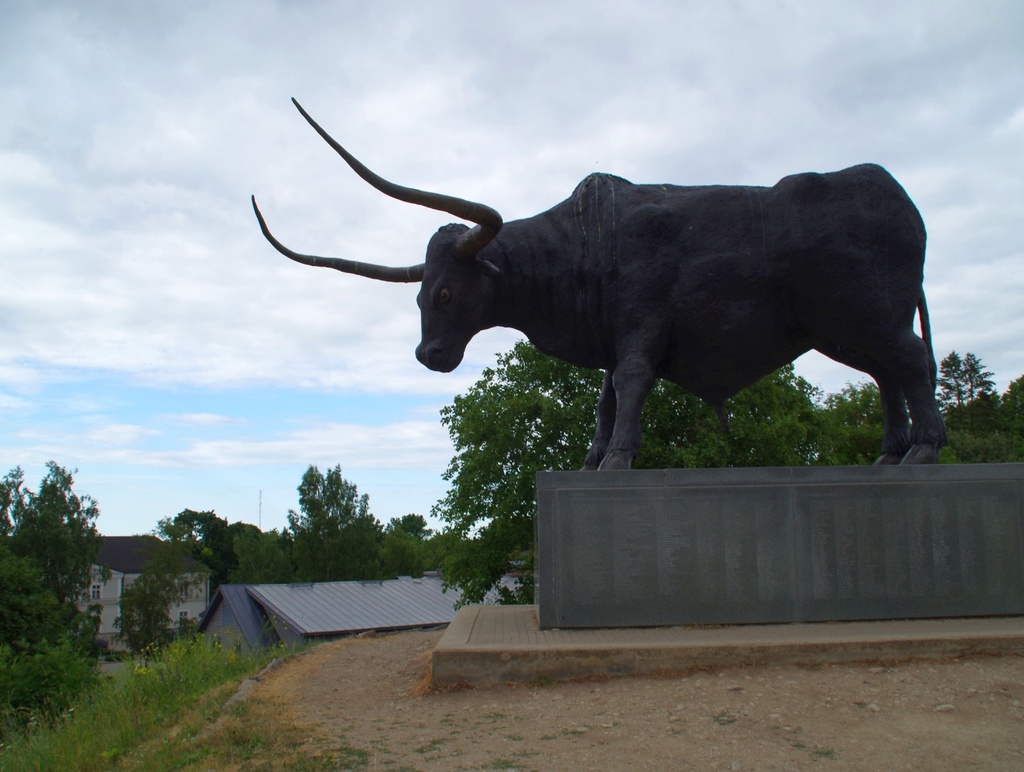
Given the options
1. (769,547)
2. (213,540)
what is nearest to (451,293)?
(769,547)

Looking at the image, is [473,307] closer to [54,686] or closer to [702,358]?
[702,358]

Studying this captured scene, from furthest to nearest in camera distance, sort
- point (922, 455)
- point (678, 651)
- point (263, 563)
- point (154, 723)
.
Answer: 1. point (263, 563)
2. point (922, 455)
3. point (154, 723)
4. point (678, 651)

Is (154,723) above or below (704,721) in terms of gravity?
below

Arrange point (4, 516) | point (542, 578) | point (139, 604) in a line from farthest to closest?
1. point (139, 604)
2. point (4, 516)
3. point (542, 578)

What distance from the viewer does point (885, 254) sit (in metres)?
7.66

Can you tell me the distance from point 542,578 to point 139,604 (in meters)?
46.1

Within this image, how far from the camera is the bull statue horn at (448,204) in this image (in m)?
6.49

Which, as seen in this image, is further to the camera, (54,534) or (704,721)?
(54,534)

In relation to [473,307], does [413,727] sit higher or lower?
lower

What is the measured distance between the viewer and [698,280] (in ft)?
24.9

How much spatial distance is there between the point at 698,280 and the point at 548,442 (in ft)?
46.4

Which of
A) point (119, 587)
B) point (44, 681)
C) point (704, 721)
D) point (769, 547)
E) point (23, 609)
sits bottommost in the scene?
Result: point (119, 587)

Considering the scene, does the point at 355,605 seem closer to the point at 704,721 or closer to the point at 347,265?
the point at 347,265

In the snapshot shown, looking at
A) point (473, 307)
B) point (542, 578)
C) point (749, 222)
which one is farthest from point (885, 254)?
point (542, 578)
